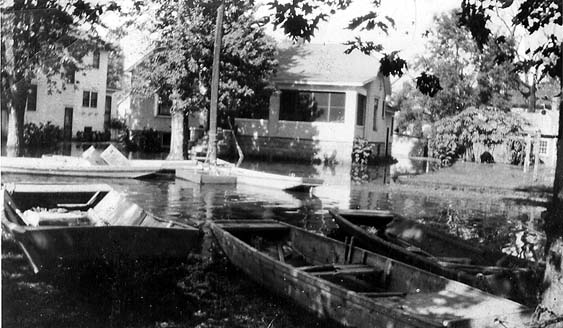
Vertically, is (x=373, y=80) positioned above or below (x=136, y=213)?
above

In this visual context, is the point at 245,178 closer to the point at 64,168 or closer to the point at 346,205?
the point at 346,205

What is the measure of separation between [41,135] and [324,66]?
16158 mm

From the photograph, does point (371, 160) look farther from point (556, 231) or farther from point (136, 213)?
point (556, 231)

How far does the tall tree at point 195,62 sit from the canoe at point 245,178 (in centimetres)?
594

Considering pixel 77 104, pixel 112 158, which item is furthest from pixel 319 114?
pixel 77 104

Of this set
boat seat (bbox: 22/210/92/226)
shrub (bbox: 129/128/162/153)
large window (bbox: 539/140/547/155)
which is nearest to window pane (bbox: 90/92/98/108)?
shrub (bbox: 129/128/162/153)

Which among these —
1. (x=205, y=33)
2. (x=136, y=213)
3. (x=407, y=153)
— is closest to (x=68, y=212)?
(x=136, y=213)

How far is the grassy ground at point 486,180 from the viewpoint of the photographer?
2302 centimetres

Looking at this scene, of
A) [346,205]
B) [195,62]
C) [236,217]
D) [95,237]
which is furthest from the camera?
[195,62]

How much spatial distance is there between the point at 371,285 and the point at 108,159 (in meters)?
14.9

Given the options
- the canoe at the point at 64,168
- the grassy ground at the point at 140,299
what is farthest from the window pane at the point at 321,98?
the grassy ground at the point at 140,299

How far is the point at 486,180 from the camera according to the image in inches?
986

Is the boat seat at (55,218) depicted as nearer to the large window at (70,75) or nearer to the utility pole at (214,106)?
the large window at (70,75)

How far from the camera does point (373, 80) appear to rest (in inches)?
1346
